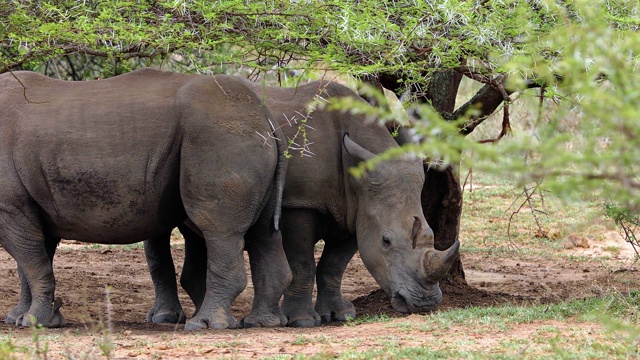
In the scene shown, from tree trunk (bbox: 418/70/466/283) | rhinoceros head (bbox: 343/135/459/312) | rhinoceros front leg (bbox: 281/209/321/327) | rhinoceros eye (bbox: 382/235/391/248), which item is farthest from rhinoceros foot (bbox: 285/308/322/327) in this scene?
tree trunk (bbox: 418/70/466/283)

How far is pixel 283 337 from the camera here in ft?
25.9

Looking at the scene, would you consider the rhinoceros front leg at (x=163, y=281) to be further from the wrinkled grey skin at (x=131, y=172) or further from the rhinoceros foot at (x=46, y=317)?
the rhinoceros foot at (x=46, y=317)

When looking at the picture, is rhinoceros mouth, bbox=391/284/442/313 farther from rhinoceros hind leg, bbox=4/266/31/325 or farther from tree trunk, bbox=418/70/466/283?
rhinoceros hind leg, bbox=4/266/31/325

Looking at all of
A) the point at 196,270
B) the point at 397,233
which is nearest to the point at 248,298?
the point at 196,270

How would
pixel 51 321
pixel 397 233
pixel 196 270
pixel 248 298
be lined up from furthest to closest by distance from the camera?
pixel 248 298, pixel 196 270, pixel 397 233, pixel 51 321

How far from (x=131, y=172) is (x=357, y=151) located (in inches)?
74.8

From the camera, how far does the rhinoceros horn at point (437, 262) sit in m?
8.79

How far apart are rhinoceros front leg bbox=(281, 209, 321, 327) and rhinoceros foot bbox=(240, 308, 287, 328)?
0.76 ft

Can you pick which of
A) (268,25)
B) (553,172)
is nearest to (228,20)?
(268,25)

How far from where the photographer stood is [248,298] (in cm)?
1094

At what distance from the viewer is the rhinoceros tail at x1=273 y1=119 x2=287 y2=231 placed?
8891 millimetres

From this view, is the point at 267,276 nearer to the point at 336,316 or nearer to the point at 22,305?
the point at 336,316

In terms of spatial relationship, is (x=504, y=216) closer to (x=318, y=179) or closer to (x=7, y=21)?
(x=318, y=179)

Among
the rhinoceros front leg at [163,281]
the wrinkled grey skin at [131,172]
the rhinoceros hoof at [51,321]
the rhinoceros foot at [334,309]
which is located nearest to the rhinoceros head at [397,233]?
the rhinoceros foot at [334,309]
